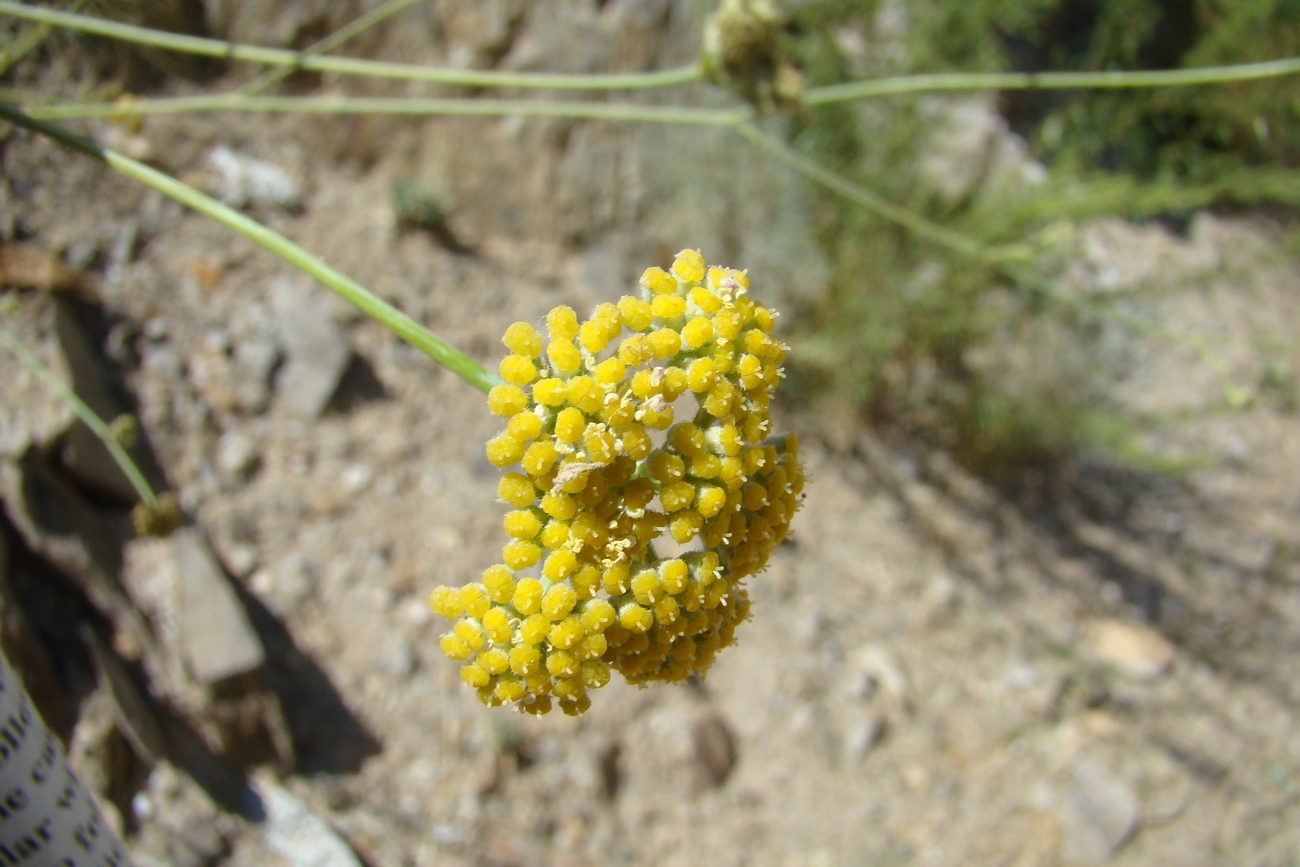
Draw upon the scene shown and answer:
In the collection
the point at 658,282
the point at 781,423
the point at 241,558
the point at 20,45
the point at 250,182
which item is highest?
the point at 250,182

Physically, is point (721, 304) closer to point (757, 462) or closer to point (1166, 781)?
point (757, 462)

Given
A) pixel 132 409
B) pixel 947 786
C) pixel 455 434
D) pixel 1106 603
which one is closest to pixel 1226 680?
pixel 1106 603

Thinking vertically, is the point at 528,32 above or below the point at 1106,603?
above

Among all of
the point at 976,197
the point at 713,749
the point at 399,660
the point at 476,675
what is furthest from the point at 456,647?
the point at 976,197

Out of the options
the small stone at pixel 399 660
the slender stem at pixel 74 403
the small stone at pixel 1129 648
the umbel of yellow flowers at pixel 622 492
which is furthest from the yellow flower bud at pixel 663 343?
the small stone at pixel 1129 648

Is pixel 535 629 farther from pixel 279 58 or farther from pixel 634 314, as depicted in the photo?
pixel 279 58

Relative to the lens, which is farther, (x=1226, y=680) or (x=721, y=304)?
(x=1226, y=680)
